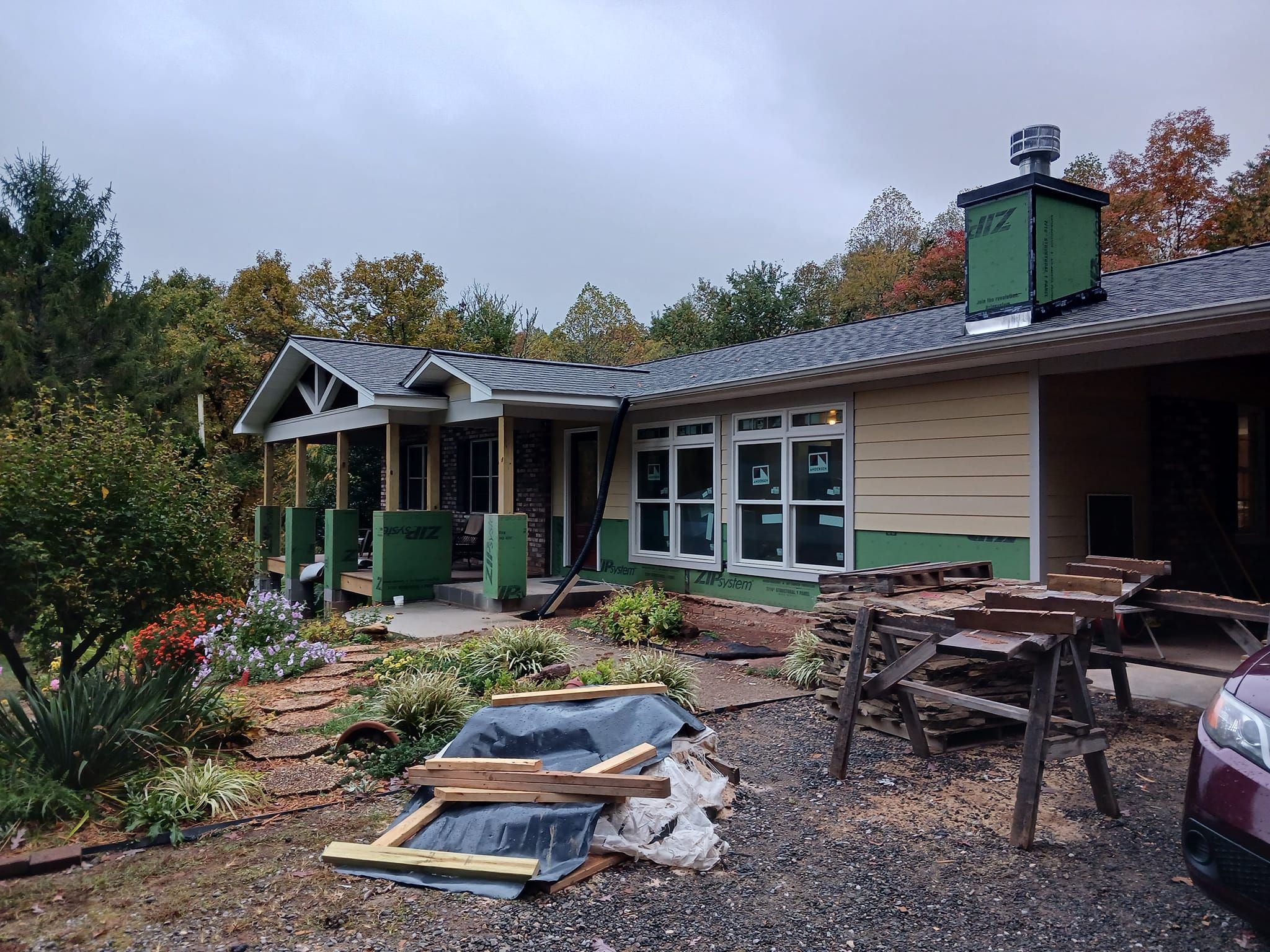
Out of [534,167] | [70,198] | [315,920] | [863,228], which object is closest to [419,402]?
[315,920]

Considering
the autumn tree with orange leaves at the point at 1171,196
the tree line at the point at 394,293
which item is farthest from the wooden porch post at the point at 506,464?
the autumn tree with orange leaves at the point at 1171,196

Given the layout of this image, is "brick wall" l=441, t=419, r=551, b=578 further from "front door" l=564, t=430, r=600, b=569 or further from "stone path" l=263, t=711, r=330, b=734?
"stone path" l=263, t=711, r=330, b=734

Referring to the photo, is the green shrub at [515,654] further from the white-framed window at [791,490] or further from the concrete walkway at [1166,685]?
the concrete walkway at [1166,685]

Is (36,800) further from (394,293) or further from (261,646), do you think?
(394,293)

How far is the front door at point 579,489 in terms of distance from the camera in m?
13.1

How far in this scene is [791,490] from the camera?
9.83 m

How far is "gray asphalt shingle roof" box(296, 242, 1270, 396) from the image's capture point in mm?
7113

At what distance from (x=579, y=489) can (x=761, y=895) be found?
10084 millimetres

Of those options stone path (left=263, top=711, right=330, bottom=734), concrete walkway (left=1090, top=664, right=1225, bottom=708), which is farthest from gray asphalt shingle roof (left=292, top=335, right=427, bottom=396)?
concrete walkway (left=1090, top=664, right=1225, bottom=708)

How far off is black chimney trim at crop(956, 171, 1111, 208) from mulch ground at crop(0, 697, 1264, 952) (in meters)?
5.70

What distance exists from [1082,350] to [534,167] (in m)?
50.8

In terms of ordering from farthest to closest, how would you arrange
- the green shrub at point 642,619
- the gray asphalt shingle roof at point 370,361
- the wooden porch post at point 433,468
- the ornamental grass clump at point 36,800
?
the wooden porch post at point 433,468 < the gray asphalt shingle roof at point 370,361 < the green shrub at point 642,619 < the ornamental grass clump at point 36,800

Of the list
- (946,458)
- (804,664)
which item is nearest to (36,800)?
(804,664)

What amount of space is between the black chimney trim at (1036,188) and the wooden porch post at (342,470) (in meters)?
9.37
